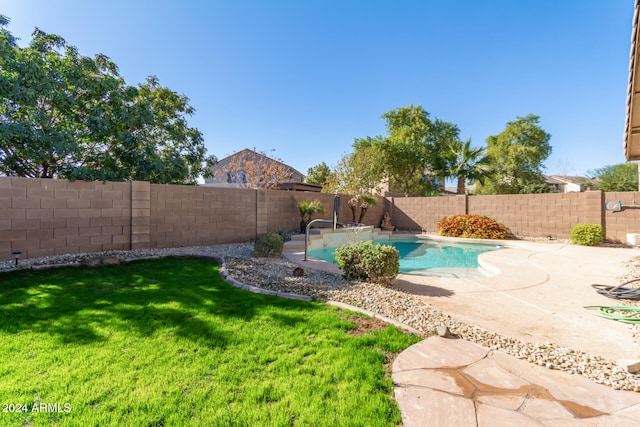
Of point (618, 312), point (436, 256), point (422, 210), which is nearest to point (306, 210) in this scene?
point (436, 256)

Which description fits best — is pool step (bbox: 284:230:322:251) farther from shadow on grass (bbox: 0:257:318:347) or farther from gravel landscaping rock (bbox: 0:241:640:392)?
shadow on grass (bbox: 0:257:318:347)

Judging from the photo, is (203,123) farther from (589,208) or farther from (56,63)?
(589,208)

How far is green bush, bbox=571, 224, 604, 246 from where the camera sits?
1084cm

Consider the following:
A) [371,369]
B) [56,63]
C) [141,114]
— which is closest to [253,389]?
[371,369]

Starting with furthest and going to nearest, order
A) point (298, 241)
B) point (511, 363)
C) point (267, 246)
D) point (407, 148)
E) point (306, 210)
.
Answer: point (407, 148), point (306, 210), point (298, 241), point (267, 246), point (511, 363)

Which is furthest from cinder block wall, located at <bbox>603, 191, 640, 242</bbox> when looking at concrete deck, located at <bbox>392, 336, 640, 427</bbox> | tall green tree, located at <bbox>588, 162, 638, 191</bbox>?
tall green tree, located at <bbox>588, 162, 638, 191</bbox>

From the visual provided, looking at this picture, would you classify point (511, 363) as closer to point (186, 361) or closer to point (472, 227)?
point (186, 361)

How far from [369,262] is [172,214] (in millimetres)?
6547

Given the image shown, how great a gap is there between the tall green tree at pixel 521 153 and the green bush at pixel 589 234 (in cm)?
1868

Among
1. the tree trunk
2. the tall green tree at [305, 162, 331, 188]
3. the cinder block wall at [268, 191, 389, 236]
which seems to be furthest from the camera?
the tall green tree at [305, 162, 331, 188]

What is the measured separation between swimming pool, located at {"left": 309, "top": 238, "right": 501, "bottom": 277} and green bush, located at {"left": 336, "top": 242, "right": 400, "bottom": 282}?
2096mm

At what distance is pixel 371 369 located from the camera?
2508 mm

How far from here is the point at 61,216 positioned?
6.88 m

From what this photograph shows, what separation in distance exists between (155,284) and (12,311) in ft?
5.59
